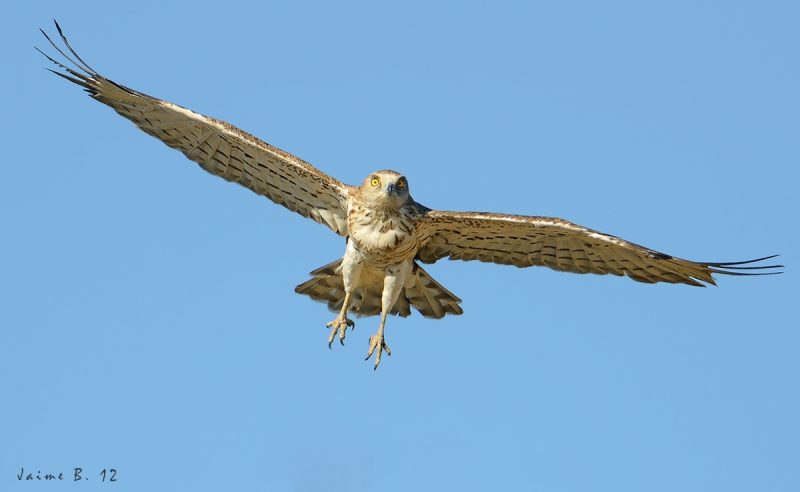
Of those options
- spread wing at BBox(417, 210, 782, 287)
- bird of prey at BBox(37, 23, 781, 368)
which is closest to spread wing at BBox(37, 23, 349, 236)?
bird of prey at BBox(37, 23, 781, 368)

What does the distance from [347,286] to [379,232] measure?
855 millimetres

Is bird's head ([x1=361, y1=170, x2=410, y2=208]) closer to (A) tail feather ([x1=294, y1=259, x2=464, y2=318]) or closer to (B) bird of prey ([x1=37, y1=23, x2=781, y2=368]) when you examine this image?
(B) bird of prey ([x1=37, y1=23, x2=781, y2=368])

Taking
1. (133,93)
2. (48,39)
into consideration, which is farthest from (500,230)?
(48,39)

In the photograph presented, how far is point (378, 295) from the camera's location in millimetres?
15148

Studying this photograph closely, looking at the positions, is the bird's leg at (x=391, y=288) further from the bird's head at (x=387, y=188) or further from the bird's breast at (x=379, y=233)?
the bird's head at (x=387, y=188)

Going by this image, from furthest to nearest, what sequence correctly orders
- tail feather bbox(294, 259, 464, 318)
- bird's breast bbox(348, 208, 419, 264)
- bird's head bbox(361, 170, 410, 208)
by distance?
tail feather bbox(294, 259, 464, 318)
bird's breast bbox(348, 208, 419, 264)
bird's head bbox(361, 170, 410, 208)

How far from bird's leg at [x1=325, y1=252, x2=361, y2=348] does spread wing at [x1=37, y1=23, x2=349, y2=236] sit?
64 centimetres

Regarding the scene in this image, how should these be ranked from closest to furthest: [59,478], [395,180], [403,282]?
[59,478]
[395,180]
[403,282]

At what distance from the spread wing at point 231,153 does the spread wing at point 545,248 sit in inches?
46.7

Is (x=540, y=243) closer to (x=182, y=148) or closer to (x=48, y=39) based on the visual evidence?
(x=182, y=148)

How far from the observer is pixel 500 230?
14.7 meters

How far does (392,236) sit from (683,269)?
3308mm

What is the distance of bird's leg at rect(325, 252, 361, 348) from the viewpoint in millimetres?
14523

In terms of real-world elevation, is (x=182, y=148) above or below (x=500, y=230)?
above
